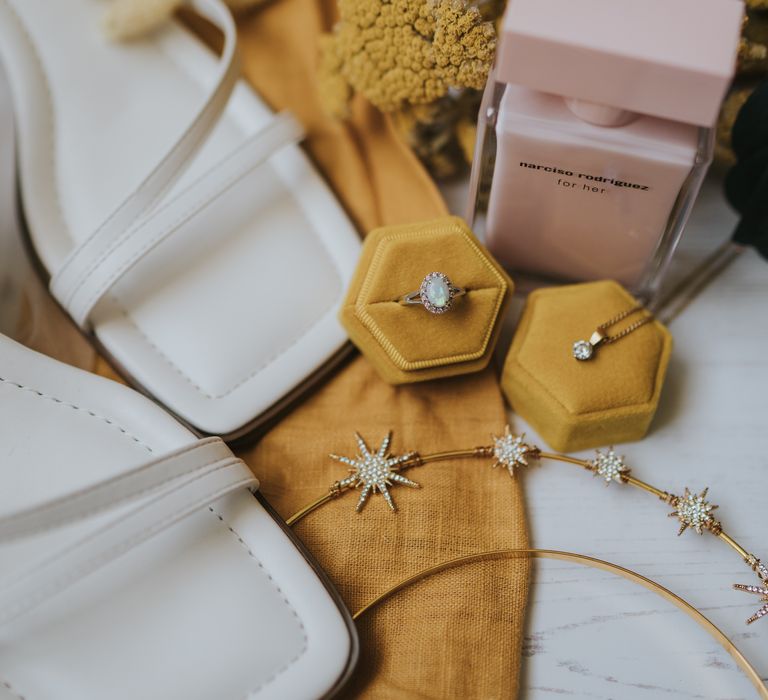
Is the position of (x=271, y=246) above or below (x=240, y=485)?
above

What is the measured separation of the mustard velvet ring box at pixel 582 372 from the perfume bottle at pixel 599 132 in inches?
1.8

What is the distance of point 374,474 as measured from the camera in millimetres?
465

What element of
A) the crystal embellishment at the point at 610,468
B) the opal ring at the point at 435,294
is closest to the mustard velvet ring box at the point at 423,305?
the opal ring at the point at 435,294

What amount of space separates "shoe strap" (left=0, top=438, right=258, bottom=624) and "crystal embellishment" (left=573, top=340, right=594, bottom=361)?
23 centimetres

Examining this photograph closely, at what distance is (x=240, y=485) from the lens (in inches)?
16.3

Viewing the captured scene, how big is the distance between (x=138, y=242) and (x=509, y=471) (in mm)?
290

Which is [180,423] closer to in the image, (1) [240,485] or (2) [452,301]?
(1) [240,485]

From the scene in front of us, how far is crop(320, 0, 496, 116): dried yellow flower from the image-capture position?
42 centimetres

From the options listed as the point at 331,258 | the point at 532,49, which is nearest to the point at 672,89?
the point at 532,49

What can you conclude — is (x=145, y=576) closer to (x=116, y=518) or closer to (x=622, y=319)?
(x=116, y=518)

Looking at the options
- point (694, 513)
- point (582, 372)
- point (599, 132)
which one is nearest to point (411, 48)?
point (599, 132)

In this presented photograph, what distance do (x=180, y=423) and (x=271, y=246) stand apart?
0.15 meters

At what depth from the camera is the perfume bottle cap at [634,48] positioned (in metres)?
0.35

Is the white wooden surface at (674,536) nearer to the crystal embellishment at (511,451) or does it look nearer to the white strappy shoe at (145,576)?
the crystal embellishment at (511,451)
